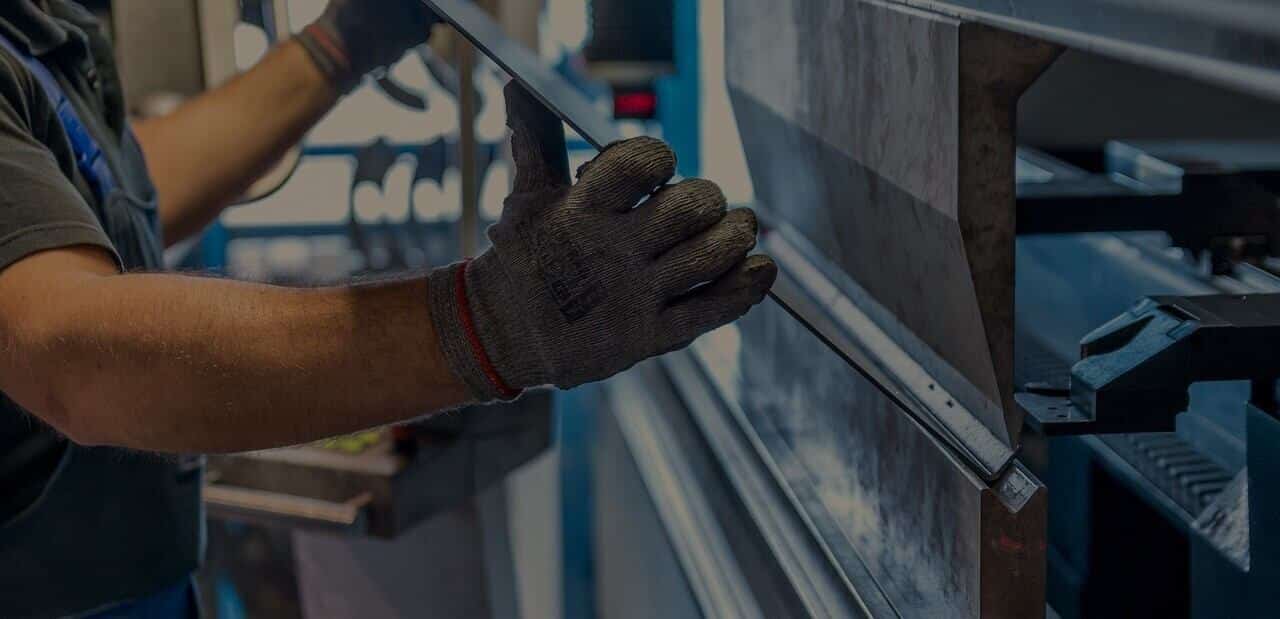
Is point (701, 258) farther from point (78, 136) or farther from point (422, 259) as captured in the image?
point (422, 259)

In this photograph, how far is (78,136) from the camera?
1334mm

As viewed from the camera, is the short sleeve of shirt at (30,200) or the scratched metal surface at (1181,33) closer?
the scratched metal surface at (1181,33)

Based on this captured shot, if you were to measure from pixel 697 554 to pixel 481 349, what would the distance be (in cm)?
80

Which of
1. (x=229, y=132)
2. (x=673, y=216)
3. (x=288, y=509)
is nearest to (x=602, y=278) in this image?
(x=673, y=216)

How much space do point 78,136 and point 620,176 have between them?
28.6 inches

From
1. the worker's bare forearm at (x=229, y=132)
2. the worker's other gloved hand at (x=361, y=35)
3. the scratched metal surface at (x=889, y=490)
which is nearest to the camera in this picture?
the scratched metal surface at (x=889, y=490)

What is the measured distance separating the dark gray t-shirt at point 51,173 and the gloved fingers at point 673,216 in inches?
17.6

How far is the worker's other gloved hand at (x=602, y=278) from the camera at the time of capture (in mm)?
874

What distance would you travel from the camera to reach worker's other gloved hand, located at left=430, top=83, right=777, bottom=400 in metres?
0.87

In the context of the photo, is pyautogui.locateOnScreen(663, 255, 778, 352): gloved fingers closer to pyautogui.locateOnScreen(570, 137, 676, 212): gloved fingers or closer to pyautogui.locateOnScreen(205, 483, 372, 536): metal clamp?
pyautogui.locateOnScreen(570, 137, 676, 212): gloved fingers

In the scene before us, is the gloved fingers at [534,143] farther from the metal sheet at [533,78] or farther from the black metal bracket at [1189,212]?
the black metal bracket at [1189,212]

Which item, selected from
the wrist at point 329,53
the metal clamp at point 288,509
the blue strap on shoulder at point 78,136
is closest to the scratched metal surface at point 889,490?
the metal clamp at point 288,509

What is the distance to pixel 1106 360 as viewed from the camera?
3.17 feet

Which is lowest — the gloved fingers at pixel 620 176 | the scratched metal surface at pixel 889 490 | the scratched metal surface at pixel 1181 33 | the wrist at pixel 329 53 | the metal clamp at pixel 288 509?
the metal clamp at pixel 288 509
